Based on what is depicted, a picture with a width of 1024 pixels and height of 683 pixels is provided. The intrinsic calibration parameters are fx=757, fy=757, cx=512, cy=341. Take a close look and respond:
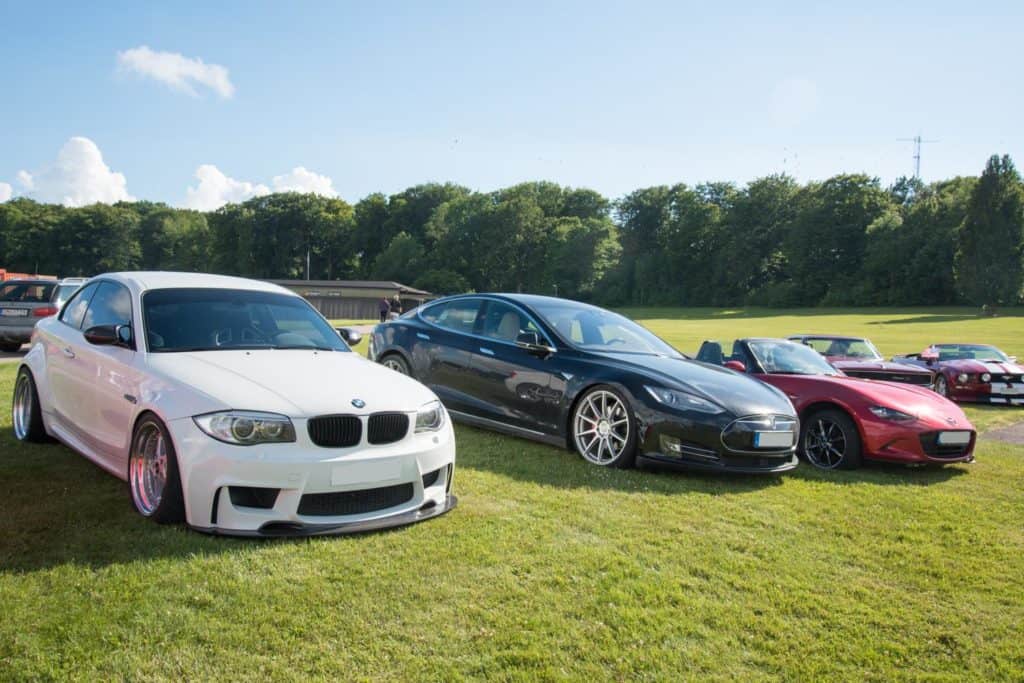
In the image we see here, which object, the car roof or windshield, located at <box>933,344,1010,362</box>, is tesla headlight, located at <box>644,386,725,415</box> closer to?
the car roof

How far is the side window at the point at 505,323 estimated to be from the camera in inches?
307

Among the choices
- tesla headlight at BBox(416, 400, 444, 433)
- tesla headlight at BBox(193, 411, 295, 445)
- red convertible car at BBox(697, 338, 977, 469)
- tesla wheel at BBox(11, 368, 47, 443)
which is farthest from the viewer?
red convertible car at BBox(697, 338, 977, 469)

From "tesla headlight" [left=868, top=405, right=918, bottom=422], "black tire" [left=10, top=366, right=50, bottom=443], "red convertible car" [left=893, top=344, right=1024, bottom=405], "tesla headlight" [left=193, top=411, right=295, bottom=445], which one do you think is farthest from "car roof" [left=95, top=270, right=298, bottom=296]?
"red convertible car" [left=893, top=344, right=1024, bottom=405]

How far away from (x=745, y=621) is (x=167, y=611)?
2613mm

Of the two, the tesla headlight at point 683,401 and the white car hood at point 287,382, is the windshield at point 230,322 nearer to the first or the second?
the white car hood at point 287,382

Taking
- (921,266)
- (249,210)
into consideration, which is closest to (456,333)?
(921,266)

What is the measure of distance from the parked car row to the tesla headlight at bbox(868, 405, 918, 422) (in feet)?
0.12

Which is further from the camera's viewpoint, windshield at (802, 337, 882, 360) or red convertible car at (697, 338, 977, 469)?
windshield at (802, 337, 882, 360)

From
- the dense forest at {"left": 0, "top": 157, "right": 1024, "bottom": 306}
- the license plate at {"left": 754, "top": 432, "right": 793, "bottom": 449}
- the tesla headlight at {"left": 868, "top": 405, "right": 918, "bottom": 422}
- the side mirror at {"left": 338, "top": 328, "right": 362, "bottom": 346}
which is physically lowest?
the license plate at {"left": 754, "top": 432, "right": 793, "bottom": 449}

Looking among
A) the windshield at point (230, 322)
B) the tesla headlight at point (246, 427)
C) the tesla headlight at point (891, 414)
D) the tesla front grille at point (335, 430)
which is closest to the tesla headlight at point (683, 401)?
the tesla headlight at point (891, 414)

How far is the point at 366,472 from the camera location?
4.34 m

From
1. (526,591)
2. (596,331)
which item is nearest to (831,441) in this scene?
(596,331)

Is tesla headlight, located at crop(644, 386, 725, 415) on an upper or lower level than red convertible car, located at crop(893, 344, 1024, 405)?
upper

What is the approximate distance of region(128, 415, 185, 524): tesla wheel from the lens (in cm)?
425
